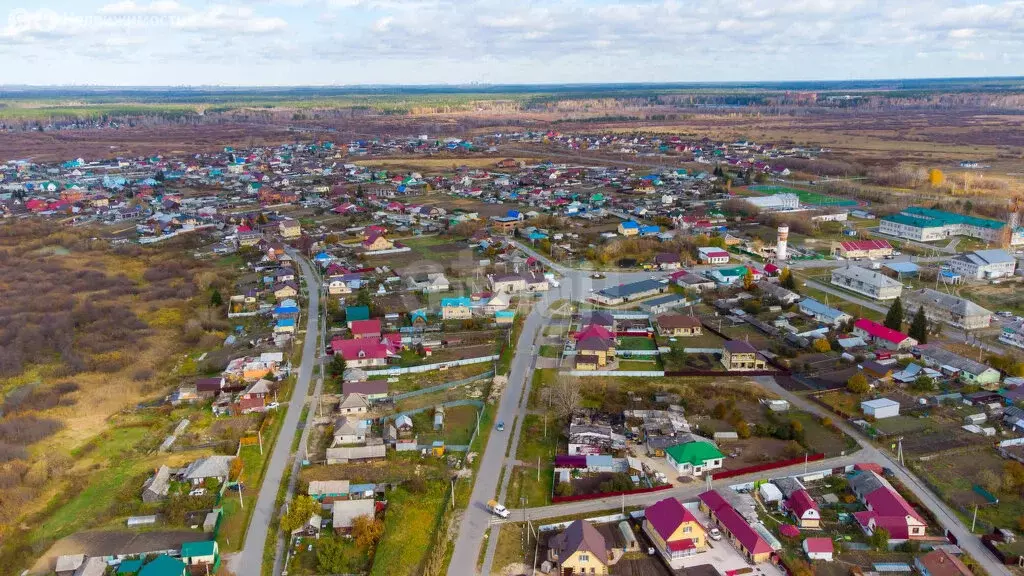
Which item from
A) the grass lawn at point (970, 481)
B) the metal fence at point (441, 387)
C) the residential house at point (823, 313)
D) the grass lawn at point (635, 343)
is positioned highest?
the residential house at point (823, 313)

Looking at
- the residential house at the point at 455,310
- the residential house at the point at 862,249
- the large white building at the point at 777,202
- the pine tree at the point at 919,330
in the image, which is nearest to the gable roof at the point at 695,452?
the pine tree at the point at 919,330

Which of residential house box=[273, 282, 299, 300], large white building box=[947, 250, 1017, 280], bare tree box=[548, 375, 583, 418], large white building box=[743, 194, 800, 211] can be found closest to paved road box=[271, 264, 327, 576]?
residential house box=[273, 282, 299, 300]

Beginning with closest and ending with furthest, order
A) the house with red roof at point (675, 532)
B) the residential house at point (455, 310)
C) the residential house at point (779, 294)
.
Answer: the house with red roof at point (675, 532) < the residential house at point (455, 310) < the residential house at point (779, 294)

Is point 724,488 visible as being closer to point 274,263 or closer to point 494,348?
point 494,348

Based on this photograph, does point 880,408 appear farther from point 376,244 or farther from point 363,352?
point 376,244

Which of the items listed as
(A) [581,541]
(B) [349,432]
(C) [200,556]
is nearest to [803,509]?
(A) [581,541]

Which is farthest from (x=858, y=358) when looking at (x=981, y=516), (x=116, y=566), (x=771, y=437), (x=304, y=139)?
(x=304, y=139)

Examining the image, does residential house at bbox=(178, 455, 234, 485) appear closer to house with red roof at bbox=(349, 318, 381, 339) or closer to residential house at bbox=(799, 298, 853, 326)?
house with red roof at bbox=(349, 318, 381, 339)

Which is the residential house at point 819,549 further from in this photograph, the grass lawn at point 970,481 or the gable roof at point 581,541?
the gable roof at point 581,541
